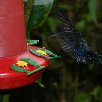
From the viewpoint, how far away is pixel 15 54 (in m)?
1.52

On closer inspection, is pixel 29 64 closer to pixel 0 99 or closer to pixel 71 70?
pixel 0 99

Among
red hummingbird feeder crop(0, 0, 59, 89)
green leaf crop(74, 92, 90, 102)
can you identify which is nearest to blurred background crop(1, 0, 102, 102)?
green leaf crop(74, 92, 90, 102)

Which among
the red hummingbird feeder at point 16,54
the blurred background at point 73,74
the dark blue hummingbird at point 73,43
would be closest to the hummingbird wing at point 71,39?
the dark blue hummingbird at point 73,43

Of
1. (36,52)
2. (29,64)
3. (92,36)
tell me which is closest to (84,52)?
(36,52)

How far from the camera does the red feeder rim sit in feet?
4.42

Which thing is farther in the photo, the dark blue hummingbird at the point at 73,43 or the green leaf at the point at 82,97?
the green leaf at the point at 82,97

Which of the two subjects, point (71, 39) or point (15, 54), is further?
point (71, 39)

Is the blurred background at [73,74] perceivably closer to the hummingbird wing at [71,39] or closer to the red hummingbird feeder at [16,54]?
the hummingbird wing at [71,39]

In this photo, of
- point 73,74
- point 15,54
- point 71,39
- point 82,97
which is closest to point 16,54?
point 15,54

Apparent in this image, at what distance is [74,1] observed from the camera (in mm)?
3855

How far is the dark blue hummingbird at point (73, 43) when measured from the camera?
162 cm

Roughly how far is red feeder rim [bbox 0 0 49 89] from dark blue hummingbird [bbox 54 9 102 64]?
0.45 feet

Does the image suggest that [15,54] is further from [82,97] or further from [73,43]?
[82,97]

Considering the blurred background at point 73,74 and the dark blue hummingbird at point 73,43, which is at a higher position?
the dark blue hummingbird at point 73,43
